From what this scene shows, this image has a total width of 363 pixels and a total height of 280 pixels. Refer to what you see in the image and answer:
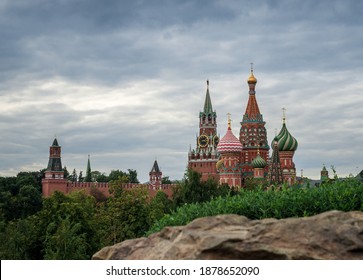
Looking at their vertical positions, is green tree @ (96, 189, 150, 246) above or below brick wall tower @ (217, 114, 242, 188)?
below

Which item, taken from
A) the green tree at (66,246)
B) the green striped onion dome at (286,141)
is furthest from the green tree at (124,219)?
the green striped onion dome at (286,141)

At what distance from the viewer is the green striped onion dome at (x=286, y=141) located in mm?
69250

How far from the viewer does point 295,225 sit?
6.54 metres

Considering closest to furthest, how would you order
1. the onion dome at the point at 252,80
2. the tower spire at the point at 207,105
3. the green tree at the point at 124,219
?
the green tree at the point at 124,219 → the onion dome at the point at 252,80 → the tower spire at the point at 207,105

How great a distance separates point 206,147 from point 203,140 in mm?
1426

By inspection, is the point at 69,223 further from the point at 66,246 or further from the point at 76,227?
the point at 66,246

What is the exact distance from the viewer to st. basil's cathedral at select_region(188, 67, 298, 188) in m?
67.7

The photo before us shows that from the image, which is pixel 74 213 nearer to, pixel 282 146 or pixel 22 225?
pixel 22 225

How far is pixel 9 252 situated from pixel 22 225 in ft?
13.2

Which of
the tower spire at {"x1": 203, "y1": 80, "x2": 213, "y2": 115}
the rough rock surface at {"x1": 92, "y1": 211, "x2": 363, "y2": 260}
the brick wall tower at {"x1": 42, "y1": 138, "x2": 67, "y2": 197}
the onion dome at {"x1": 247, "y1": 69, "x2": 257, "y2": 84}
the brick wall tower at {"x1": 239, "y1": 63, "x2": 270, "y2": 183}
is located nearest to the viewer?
the rough rock surface at {"x1": 92, "y1": 211, "x2": 363, "y2": 260}

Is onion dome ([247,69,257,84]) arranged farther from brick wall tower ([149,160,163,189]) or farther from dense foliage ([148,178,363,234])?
dense foliage ([148,178,363,234])

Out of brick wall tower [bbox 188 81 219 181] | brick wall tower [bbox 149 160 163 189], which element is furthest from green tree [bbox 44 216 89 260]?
brick wall tower [bbox 149 160 163 189]

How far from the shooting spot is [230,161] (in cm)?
6906

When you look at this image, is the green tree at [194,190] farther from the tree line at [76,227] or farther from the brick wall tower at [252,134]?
the brick wall tower at [252,134]
